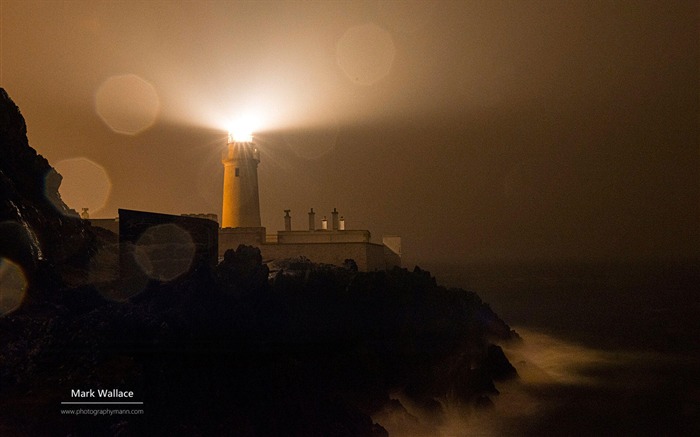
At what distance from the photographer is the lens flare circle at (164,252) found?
14.3 m

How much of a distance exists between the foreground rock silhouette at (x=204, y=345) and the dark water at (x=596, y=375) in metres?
1.45

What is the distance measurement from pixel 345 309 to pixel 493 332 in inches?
495

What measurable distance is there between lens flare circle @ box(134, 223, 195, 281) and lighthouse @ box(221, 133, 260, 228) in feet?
42.9

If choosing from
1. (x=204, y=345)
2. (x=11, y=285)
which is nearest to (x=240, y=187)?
(x=204, y=345)

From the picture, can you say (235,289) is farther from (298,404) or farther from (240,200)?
(240,200)

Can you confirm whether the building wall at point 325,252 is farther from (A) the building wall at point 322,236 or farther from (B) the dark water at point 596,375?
(B) the dark water at point 596,375

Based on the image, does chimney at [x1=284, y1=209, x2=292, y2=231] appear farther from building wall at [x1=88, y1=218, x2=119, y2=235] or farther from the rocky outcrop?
the rocky outcrop

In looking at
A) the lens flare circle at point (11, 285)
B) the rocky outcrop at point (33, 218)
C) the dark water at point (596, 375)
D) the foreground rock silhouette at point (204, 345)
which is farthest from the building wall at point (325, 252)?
the lens flare circle at point (11, 285)

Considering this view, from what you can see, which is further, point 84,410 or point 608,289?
point 608,289

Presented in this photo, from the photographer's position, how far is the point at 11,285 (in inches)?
475

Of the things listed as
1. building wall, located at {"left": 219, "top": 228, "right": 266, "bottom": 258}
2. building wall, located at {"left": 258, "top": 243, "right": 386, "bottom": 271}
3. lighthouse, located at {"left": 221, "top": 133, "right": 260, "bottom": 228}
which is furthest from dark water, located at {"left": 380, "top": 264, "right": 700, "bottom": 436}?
lighthouse, located at {"left": 221, "top": 133, "right": 260, "bottom": 228}

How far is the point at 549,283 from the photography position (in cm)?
9100

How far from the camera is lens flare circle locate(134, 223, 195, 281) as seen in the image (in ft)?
46.8

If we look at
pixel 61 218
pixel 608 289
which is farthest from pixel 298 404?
pixel 608 289
